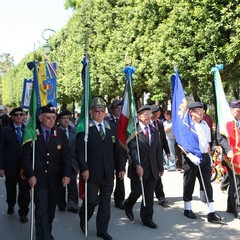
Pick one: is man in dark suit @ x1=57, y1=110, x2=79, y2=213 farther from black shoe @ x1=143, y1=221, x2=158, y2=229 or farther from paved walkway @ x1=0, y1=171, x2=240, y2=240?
black shoe @ x1=143, y1=221, x2=158, y2=229

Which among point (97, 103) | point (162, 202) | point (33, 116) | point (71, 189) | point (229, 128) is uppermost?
point (97, 103)

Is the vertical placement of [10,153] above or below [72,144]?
below

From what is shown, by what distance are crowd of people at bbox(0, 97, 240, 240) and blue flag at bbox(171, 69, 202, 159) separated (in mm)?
91

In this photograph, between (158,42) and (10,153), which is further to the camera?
(158,42)

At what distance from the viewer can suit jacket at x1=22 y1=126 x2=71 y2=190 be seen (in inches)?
203

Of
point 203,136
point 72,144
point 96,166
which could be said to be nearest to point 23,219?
point 72,144

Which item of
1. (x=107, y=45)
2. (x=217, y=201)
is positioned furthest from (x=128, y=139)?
(x=107, y=45)

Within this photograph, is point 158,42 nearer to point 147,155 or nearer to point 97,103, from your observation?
point 147,155

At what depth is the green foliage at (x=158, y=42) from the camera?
1234 centimetres

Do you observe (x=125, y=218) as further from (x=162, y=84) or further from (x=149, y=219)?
(x=162, y=84)

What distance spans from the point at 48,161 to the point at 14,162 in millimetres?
1796

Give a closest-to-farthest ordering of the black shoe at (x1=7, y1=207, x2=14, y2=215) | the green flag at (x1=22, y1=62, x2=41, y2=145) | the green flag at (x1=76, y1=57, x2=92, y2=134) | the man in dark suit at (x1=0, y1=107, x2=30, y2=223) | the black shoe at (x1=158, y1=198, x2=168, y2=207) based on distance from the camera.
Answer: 1. the green flag at (x1=22, y1=62, x2=41, y2=145)
2. the green flag at (x1=76, y1=57, x2=92, y2=134)
3. the man in dark suit at (x1=0, y1=107, x2=30, y2=223)
4. the black shoe at (x1=7, y1=207, x2=14, y2=215)
5. the black shoe at (x1=158, y1=198, x2=168, y2=207)

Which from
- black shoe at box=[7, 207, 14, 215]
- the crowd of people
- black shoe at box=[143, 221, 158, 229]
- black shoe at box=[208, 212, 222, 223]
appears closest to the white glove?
the crowd of people

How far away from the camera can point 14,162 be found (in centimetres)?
679
